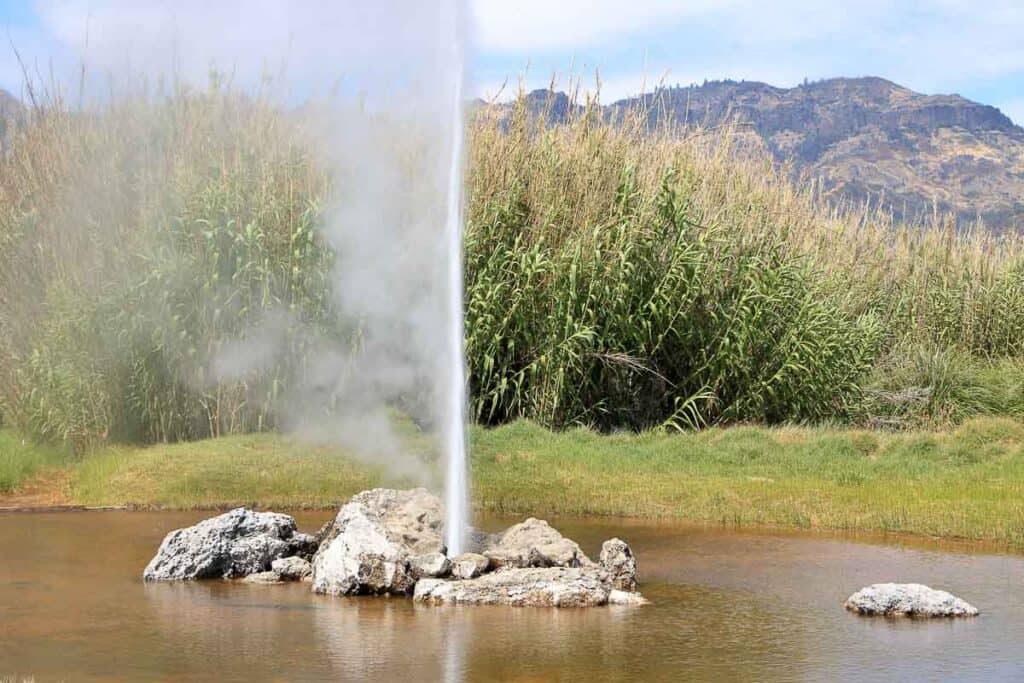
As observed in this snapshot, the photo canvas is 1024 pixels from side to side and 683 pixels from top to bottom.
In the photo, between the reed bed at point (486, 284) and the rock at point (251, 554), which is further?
the reed bed at point (486, 284)

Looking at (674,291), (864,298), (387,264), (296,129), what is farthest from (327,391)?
(864,298)

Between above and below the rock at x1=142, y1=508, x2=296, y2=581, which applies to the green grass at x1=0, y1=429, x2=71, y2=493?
below

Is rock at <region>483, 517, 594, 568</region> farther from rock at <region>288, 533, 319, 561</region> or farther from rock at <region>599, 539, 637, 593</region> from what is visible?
rock at <region>288, 533, 319, 561</region>

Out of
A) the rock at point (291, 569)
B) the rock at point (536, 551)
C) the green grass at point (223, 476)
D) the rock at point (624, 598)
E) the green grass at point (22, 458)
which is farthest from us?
the green grass at point (22, 458)

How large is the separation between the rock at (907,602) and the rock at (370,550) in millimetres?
3059

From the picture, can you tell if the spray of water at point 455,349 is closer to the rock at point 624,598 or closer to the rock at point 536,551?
the rock at point 536,551

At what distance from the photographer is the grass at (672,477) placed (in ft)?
41.1

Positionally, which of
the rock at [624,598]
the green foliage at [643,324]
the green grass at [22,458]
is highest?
the green foliage at [643,324]

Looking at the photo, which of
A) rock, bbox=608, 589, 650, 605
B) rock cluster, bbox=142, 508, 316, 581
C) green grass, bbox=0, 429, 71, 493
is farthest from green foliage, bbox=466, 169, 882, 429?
rock, bbox=608, 589, 650, 605

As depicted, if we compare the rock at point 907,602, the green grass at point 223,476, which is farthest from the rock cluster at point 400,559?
the green grass at point 223,476

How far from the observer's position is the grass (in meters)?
12.5

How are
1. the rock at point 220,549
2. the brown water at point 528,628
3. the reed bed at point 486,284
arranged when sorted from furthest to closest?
the reed bed at point 486,284
the rock at point 220,549
the brown water at point 528,628

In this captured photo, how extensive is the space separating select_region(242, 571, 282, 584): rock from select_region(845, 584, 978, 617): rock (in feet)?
13.5

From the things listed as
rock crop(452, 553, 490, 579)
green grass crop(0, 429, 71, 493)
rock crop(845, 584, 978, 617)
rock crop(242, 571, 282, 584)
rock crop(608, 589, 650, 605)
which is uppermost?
rock crop(845, 584, 978, 617)
